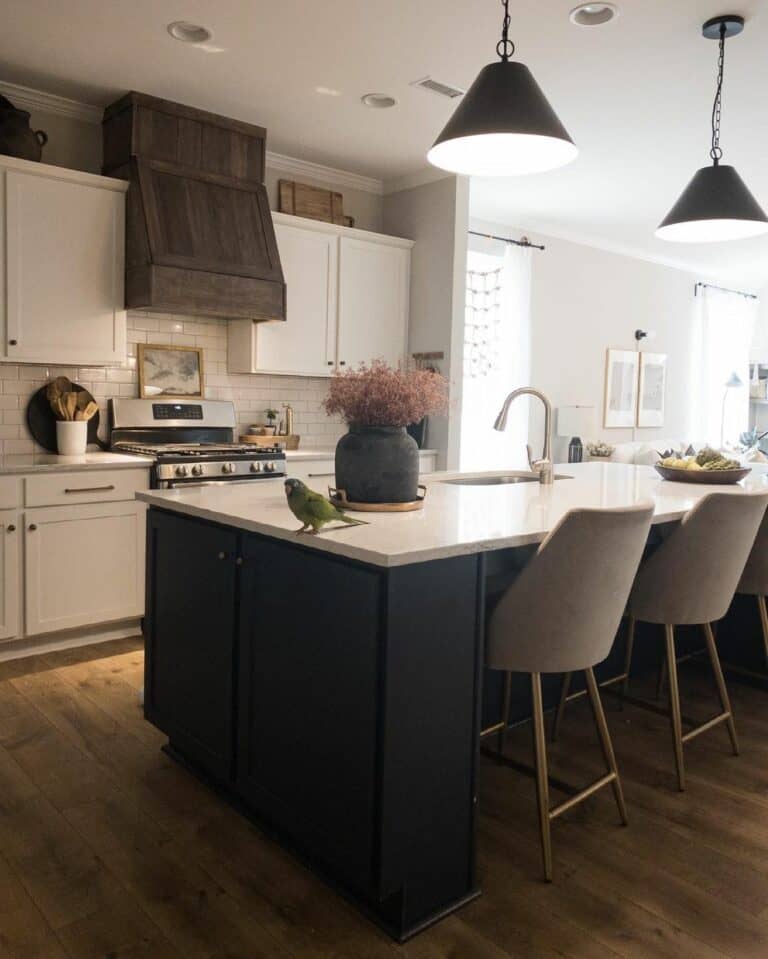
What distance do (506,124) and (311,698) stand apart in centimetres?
167

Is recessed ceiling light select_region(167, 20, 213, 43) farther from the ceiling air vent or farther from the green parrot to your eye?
the green parrot

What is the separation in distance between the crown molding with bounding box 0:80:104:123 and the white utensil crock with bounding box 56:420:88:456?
161 cm

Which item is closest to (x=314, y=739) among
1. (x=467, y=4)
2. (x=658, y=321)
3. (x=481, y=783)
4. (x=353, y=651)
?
(x=353, y=651)

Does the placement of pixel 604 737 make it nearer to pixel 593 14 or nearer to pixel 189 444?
pixel 593 14

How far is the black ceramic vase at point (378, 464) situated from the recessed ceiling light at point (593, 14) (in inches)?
78.3

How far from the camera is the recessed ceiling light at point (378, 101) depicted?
4.13 metres

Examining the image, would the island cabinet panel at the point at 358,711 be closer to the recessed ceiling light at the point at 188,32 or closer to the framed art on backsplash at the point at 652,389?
the recessed ceiling light at the point at 188,32

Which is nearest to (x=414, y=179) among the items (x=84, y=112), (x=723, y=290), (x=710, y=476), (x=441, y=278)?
(x=441, y=278)

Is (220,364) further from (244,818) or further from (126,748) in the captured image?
(244,818)

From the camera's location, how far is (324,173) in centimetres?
532

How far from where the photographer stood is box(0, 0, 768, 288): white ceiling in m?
3.25

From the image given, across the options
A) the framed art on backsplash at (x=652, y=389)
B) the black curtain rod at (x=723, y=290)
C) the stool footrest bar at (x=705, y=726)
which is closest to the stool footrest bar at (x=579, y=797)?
the stool footrest bar at (x=705, y=726)

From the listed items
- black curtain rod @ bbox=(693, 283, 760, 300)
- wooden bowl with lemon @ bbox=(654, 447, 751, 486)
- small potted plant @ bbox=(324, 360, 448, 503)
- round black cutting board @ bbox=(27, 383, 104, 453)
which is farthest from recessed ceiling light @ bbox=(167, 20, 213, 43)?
black curtain rod @ bbox=(693, 283, 760, 300)

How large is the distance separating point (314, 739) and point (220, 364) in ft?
11.1
